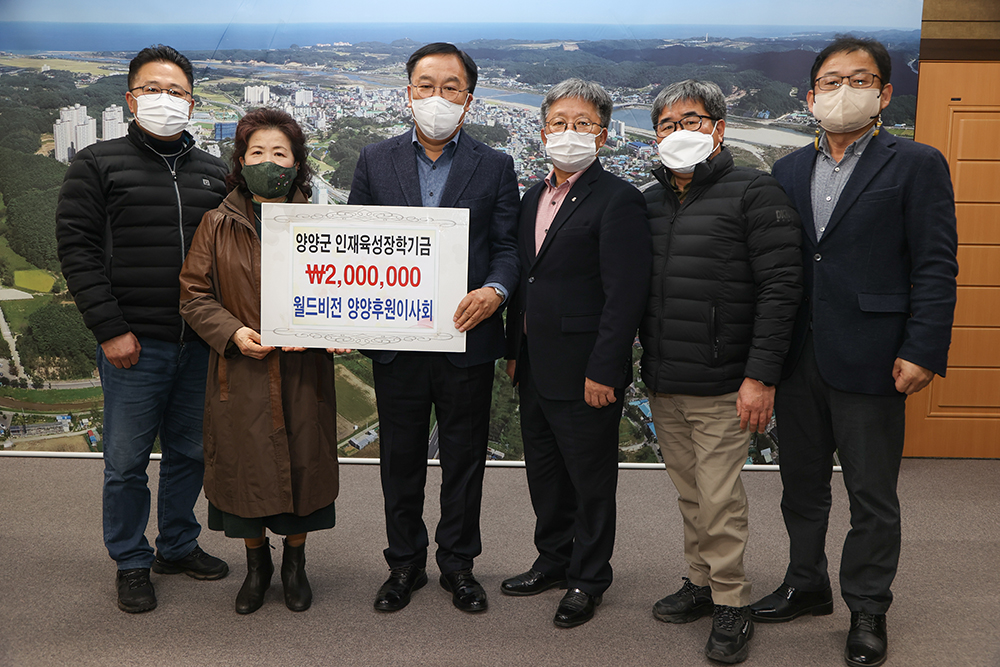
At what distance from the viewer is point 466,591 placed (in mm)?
2162

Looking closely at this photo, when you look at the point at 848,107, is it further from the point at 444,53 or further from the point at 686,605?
the point at 686,605

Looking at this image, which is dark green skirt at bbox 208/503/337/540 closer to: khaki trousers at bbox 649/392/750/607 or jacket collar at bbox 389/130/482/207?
jacket collar at bbox 389/130/482/207

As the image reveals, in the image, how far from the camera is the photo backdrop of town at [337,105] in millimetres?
3609

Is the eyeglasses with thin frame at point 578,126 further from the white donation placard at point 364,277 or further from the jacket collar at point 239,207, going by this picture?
A: the jacket collar at point 239,207

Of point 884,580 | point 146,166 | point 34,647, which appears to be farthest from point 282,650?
point 884,580

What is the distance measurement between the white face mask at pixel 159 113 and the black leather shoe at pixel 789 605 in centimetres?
233

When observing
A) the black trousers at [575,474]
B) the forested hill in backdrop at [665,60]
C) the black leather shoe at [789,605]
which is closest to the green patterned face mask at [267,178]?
the black trousers at [575,474]

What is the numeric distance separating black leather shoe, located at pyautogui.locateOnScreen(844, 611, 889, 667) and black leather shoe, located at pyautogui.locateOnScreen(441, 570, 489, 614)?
1.06 metres

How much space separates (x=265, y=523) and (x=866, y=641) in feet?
5.79

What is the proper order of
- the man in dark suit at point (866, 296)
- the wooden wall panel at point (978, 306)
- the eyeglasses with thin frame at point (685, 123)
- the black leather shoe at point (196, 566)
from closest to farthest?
the man in dark suit at point (866, 296) < the eyeglasses with thin frame at point (685, 123) < the black leather shoe at point (196, 566) < the wooden wall panel at point (978, 306)

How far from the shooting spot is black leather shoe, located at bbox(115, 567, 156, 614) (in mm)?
2152

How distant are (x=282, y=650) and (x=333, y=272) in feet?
3.57

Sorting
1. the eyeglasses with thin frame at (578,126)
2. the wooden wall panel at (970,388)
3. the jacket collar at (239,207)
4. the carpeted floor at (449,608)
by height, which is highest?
the eyeglasses with thin frame at (578,126)

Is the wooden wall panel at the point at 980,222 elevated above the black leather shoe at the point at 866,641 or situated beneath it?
elevated above
